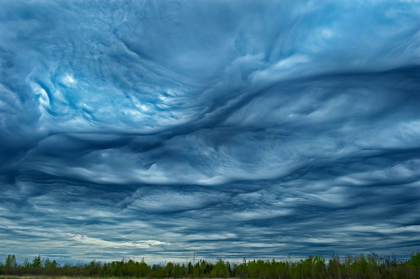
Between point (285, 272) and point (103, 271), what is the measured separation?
111 feet

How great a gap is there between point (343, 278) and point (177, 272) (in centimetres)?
2858

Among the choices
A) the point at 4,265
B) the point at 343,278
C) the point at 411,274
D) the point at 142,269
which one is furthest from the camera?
the point at 142,269

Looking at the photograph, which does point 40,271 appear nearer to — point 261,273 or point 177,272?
point 177,272

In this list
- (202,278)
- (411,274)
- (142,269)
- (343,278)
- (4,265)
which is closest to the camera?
(411,274)

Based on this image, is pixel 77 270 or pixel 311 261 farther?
pixel 77 270

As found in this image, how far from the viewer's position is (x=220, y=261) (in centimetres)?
7019

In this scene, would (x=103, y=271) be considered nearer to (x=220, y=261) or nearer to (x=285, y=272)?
(x=220, y=261)

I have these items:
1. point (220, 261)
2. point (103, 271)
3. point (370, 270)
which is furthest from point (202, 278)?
point (370, 270)

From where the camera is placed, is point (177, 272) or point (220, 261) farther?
point (220, 261)

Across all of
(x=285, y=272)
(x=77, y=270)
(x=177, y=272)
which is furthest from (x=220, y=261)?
(x=77, y=270)

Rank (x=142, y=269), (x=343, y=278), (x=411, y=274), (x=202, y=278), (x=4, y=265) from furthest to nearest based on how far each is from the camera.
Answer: (x=142, y=269) < (x=4, y=265) < (x=202, y=278) < (x=343, y=278) < (x=411, y=274)

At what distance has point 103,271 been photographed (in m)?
68.2

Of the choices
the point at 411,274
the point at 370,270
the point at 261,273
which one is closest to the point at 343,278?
the point at 370,270

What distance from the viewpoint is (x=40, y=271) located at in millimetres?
62281
